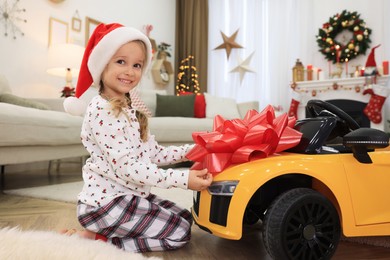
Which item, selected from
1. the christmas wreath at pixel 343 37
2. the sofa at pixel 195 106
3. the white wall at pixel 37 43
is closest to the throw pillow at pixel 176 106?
the sofa at pixel 195 106

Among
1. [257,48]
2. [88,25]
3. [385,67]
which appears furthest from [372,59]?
[88,25]

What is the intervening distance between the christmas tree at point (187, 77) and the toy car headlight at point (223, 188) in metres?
4.39

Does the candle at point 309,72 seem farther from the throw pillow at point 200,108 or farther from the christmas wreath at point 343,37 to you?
the throw pillow at point 200,108

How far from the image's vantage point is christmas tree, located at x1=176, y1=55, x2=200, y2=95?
5.26 meters

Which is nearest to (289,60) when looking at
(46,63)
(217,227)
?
(46,63)

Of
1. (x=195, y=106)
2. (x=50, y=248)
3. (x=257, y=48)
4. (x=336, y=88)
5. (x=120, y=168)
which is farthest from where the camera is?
(x=257, y=48)

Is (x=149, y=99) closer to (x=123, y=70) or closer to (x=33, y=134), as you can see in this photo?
(x=33, y=134)

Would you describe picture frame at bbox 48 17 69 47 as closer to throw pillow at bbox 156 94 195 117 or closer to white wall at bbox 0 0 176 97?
white wall at bbox 0 0 176 97

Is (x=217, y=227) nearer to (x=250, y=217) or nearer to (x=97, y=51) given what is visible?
(x=250, y=217)

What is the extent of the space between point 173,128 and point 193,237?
5.81ft

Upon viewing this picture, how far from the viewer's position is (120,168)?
991 mm

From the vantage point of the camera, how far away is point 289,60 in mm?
4789

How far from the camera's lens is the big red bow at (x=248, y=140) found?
897 mm

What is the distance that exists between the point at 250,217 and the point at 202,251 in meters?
0.27
